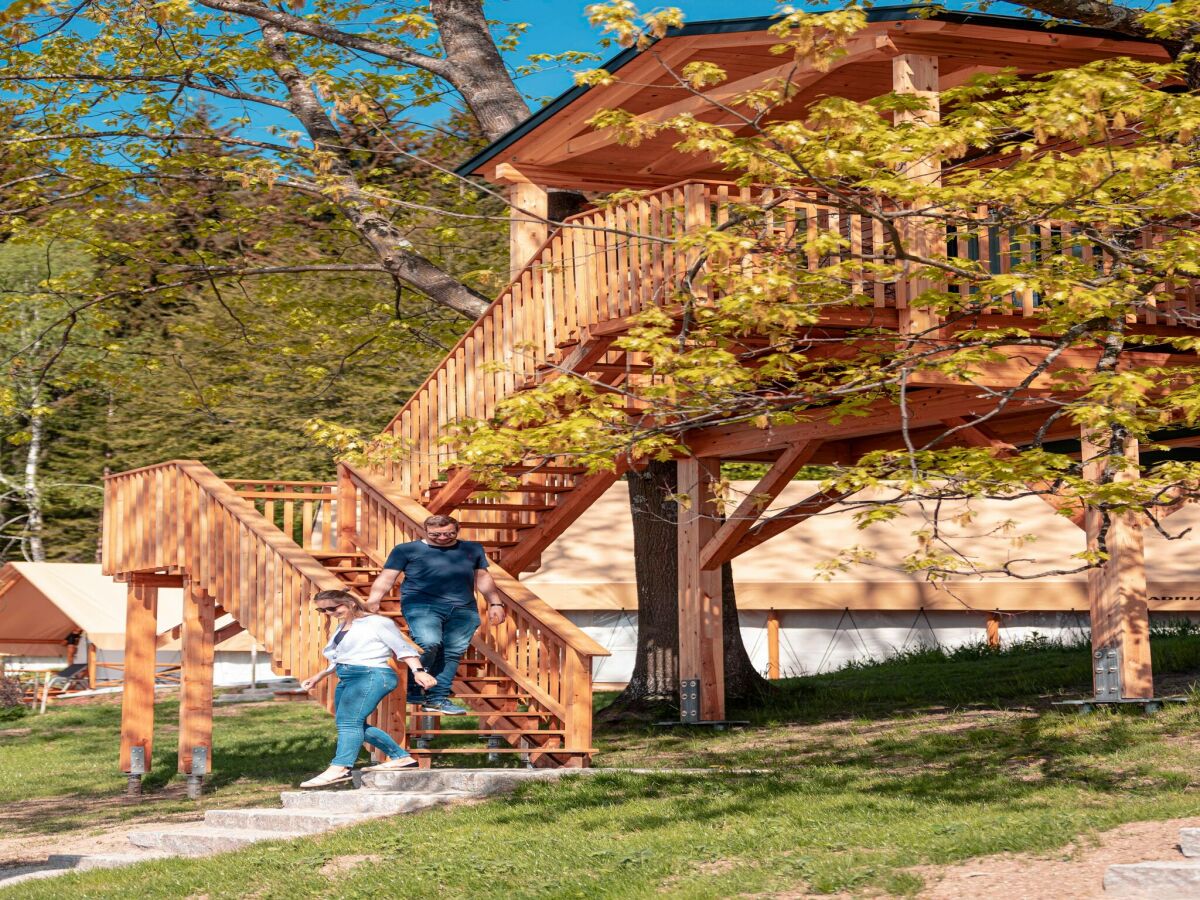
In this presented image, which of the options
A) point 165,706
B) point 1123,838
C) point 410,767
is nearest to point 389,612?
point 410,767

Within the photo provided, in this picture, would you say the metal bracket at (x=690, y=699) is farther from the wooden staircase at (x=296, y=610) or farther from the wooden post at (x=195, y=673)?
the wooden post at (x=195, y=673)

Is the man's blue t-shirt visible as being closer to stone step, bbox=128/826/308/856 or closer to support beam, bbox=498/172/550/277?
stone step, bbox=128/826/308/856

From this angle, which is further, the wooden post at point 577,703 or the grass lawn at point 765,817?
the wooden post at point 577,703

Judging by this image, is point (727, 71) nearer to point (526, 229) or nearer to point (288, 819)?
point (526, 229)

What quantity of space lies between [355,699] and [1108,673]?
6.21m

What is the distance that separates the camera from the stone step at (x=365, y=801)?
11102 mm

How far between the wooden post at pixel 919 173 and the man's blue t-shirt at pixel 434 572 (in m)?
3.85

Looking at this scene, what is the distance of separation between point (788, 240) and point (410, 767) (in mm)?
4847

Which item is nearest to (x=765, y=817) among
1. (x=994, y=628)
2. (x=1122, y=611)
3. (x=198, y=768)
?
(x=1122, y=611)

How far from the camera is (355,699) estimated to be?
11.9 m

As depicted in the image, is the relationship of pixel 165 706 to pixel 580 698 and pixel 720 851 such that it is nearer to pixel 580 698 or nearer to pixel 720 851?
pixel 580 698

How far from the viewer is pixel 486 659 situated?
44.3 feet

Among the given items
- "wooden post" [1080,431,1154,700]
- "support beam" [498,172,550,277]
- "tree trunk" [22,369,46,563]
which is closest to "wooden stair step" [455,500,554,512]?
"support beam" [498,172,550,277]

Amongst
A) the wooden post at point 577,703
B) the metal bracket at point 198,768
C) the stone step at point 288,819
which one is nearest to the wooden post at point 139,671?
the metal bracket at point 198,768
